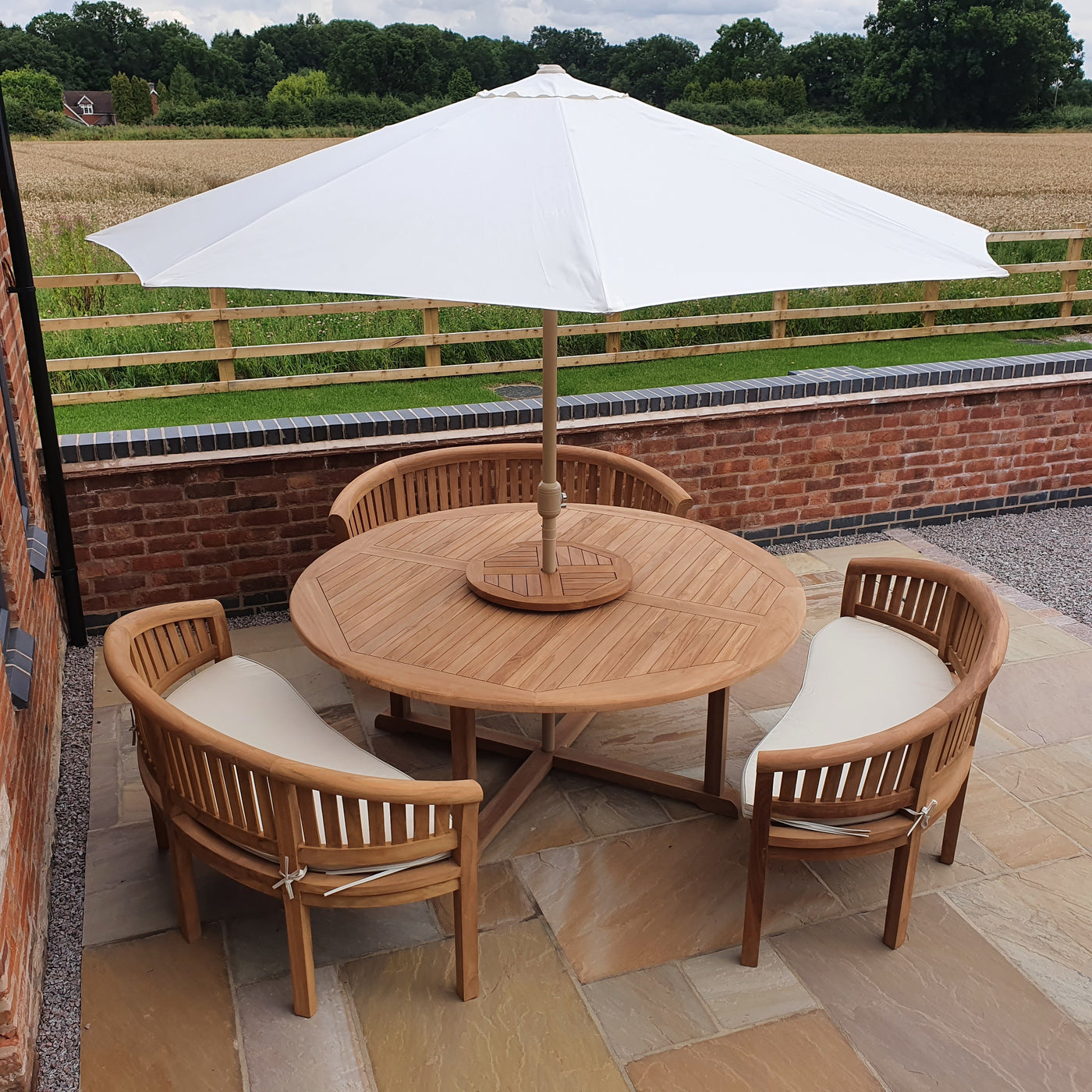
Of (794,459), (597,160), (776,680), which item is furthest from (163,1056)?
(794,459)

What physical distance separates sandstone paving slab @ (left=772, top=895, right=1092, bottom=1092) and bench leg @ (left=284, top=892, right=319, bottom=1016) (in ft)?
3.97

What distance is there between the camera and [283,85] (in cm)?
695

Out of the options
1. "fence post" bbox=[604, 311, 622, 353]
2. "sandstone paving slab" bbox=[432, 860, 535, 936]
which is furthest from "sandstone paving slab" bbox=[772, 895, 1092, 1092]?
"fence post" bbox=[604, 311, 622, 353]

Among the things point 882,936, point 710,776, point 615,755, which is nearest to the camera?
point 882,936

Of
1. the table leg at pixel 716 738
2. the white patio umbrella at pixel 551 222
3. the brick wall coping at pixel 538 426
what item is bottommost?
the table leg at pixel 716 738

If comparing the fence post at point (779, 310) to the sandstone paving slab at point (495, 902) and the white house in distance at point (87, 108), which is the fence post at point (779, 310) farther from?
the sandstone paving slab at point (495, 902)

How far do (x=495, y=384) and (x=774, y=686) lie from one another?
4.33 meters

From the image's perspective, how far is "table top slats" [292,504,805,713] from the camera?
2469 millimetres

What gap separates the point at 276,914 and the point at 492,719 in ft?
3.97

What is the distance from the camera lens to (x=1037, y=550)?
5.30m

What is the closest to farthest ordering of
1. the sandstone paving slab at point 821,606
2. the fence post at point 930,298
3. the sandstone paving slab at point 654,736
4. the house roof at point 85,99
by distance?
1. the sandstone paving slab at point 654,736
2. the sandstone paving slab at point 821,606
3. the house roof at point 85,99
4. the fence post at point 930,298

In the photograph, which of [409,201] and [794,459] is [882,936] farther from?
[794,459]

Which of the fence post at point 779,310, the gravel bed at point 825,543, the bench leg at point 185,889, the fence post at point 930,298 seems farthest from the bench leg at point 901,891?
the fence post at point 930,298

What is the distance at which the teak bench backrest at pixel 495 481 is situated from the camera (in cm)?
393
